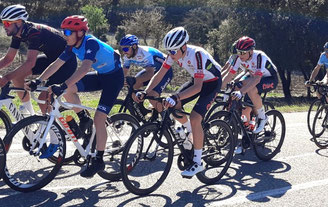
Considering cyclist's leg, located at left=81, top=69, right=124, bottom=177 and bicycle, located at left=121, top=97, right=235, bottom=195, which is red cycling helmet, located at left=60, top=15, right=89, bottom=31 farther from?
bicycle, located at left=121, top=97, right=235, bottom=195

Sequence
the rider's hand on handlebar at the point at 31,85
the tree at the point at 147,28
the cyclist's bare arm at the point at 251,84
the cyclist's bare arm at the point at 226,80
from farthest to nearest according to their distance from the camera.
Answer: the tree at the point at 147,28, the cyclist's bare arm at the point at 226,80, the cyclist's bare arm at the point at 251,84, the rider's hand on handlebar at the point at 31,85

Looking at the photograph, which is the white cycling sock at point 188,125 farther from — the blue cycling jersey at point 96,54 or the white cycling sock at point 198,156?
the blue cycling jersey at point 96,54

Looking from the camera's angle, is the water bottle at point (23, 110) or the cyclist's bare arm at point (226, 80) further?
the cyclist's bare arm at point (226, 80)

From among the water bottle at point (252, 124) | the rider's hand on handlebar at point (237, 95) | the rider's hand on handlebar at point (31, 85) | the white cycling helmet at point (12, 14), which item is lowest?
the water bottle at point (252, 124)

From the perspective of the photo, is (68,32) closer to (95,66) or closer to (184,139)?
(95,66)

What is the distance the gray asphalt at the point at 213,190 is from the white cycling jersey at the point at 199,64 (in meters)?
1.54

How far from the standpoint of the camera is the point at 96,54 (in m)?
5.48

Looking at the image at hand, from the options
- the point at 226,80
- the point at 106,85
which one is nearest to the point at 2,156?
the point at 106,85

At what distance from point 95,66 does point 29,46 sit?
1.02 metres

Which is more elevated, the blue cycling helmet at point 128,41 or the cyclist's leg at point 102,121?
the blue cycling helmet at point 128,41

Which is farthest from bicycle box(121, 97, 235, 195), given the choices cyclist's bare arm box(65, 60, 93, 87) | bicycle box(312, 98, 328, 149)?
bicycle box(312, 98, 328, 149)

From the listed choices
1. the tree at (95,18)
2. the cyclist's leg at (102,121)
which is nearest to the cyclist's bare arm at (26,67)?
the cyclist's leg at (102,121)

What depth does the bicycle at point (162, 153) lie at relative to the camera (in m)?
5.31

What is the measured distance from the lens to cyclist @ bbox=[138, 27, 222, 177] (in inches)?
219
